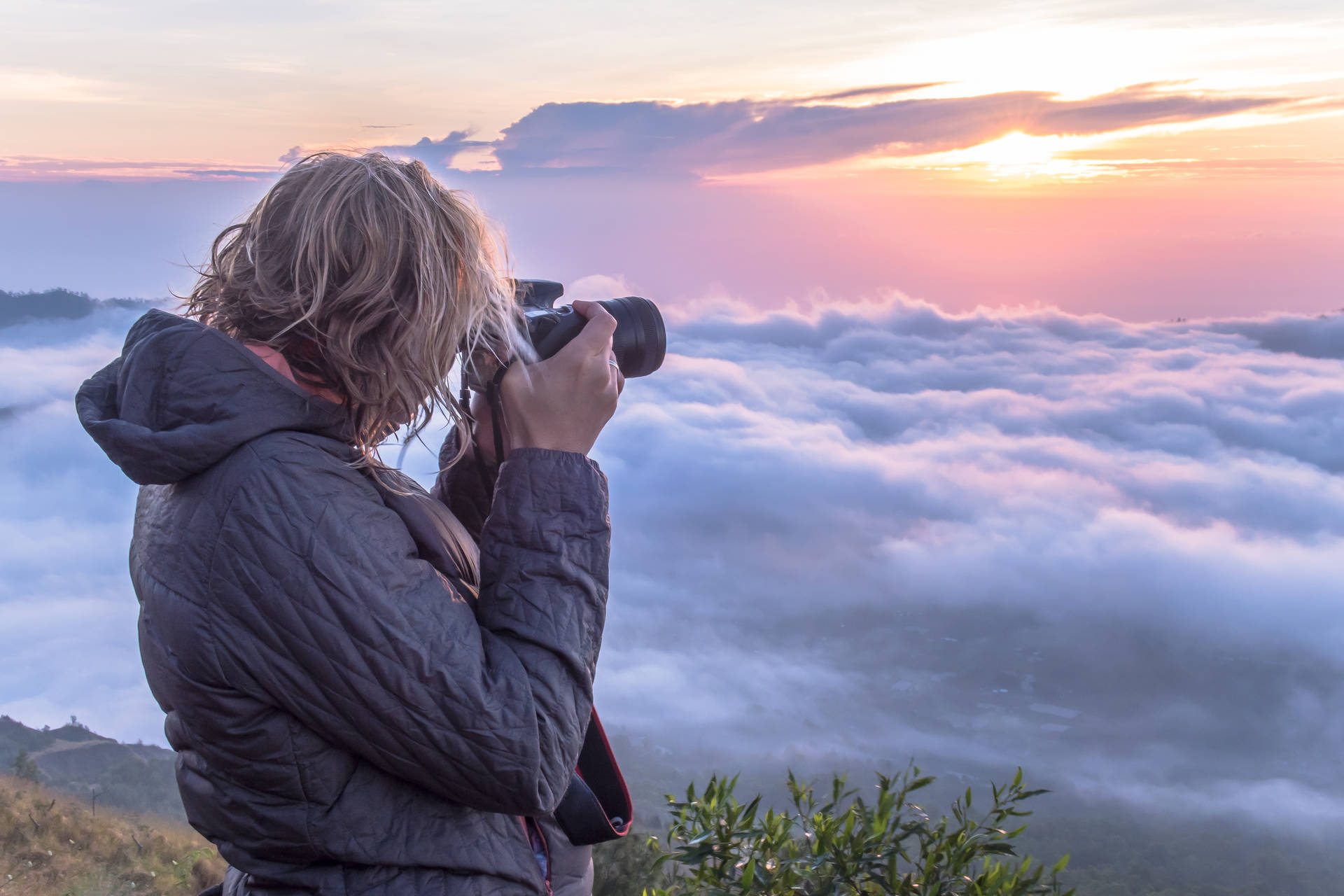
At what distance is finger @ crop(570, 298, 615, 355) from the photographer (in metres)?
1.03

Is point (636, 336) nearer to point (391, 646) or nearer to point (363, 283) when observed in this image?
point (363, 283)

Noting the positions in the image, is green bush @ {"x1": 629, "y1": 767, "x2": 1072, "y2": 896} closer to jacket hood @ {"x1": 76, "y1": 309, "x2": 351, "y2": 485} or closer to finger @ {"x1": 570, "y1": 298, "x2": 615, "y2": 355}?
finger @ {"x1": 570, "y1": 298, "x2": 615, "y2": 355}

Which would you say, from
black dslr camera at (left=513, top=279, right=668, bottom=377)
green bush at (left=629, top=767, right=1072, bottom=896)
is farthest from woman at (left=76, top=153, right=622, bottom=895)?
green bush at (left=629, top=767, right=1072, bottom=896)

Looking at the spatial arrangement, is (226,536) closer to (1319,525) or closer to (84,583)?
(84,583)

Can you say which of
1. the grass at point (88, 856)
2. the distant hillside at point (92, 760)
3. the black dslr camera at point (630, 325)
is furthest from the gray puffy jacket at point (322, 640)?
the distant hillside at point (92, 760)

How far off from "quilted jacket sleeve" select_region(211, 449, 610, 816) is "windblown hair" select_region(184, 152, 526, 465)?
11cm

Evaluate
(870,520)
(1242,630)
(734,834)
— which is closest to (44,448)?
(870,520)

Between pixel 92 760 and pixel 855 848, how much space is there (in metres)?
28.0

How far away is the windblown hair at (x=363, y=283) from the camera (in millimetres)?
858

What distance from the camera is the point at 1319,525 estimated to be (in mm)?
89750

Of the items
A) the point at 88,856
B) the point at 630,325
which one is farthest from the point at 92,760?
the point at 630,325

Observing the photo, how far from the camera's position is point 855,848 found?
1.67 m

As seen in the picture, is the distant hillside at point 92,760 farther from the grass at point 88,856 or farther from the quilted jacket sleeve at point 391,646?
the quilted jacket sleeve at point 391,646

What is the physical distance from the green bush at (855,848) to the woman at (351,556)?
82 cm
